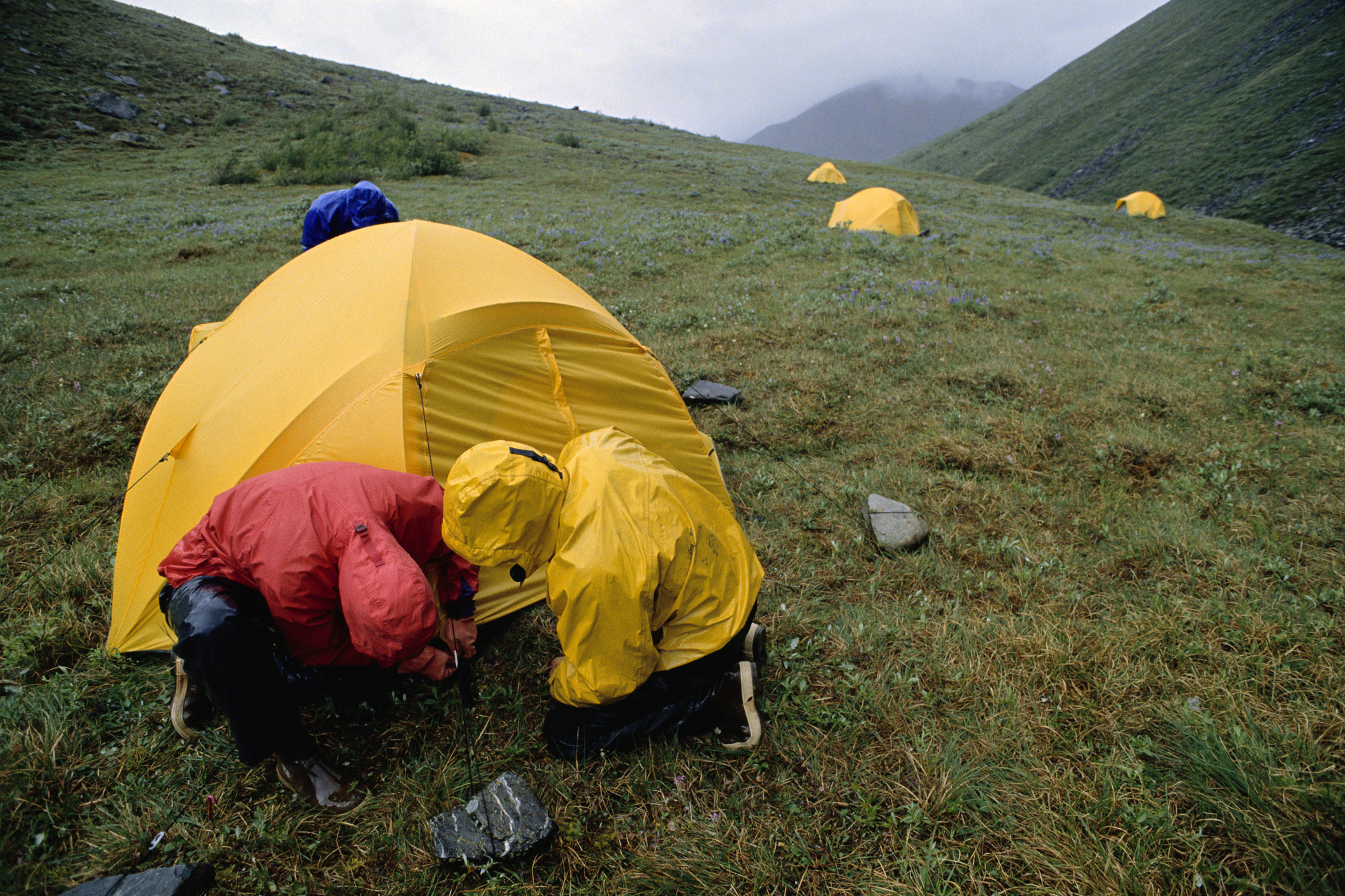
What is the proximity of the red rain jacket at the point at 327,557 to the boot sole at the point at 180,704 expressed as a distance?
0.68m

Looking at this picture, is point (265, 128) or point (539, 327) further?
point (265, 128)

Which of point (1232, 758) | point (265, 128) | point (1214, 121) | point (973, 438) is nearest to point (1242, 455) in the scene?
point (973, 438)

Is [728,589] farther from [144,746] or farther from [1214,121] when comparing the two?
[1214,121]

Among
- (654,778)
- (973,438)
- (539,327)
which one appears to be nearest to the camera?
(654,778)

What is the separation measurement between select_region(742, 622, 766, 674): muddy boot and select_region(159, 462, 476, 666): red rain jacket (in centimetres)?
169

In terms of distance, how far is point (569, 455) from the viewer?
123 inches

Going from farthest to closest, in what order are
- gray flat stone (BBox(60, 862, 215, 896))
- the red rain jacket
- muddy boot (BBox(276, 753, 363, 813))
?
muddy boot (BBox(276, 753, 363, 813))
the red rain jacket
gray flat stone (BBox(60, 862, 215, 896))

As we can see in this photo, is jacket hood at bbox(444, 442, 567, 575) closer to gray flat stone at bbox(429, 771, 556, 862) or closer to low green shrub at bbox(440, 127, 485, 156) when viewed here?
gray flat stone at bbox(429, 771, 556, 862)

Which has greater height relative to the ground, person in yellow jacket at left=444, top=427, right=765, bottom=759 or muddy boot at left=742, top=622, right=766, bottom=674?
person in yellow jacket at left=444, top=427, right=765, bottom=759

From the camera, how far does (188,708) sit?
308 centimetres

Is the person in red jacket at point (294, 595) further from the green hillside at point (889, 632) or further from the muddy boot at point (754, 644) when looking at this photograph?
the muddy boot at point (754, 644)

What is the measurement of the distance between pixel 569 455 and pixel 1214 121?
72.7 metres

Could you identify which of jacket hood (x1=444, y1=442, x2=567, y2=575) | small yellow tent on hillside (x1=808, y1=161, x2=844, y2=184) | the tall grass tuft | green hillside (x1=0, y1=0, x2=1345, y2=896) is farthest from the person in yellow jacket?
small yellow tent on hillside (x1=808, y1=161, x2=844, y2=184)

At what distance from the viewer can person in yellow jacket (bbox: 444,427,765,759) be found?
8.52 ft
